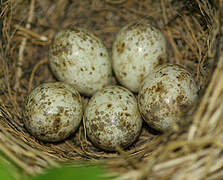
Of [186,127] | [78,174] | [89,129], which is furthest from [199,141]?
[89,129]

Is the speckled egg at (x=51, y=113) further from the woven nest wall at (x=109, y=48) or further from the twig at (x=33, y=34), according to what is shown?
the twig at (x=33, y=34)

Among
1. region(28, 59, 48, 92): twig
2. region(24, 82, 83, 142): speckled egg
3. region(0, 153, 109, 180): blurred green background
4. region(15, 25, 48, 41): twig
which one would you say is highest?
region(15, 25, 48, 41): twig

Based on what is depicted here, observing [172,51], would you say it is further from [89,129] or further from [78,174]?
[78,174]

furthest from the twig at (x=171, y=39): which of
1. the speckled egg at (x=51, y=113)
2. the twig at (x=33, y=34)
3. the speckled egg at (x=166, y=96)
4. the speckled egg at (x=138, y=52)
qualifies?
the twig at (x=33, y=34)

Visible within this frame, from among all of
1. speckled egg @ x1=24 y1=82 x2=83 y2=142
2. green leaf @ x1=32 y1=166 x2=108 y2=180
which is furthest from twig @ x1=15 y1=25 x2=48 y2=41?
green leaf @ x1=32 y1=166 x2=108 y2=180

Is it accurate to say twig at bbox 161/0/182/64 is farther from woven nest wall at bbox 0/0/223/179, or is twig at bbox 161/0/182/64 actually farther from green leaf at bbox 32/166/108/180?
green leaf at bbox 32/166/108/180
